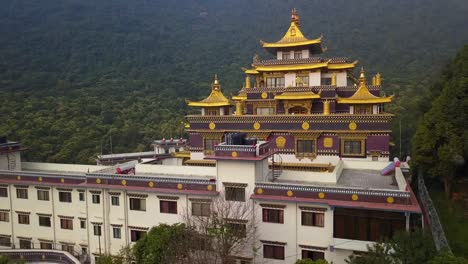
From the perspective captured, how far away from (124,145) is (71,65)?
34867 mm

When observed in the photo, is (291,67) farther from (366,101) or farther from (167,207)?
(167,207)

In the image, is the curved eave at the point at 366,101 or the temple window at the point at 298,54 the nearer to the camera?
the curved eave at the point at 366,101

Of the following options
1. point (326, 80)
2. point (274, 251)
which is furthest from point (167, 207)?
point (326, 80)

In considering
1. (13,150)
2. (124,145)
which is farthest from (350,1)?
(13,150)

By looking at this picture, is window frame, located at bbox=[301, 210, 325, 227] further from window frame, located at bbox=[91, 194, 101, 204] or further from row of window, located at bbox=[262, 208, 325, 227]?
window frame, located at bbox=[91, 194, 101, 204]

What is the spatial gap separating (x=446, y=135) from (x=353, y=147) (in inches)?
215

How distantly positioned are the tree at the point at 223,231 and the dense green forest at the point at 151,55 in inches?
880

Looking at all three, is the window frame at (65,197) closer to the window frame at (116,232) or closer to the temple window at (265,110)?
the window frame at (116,232)

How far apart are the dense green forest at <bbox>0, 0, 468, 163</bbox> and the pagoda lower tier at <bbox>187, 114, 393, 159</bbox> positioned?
11492mm

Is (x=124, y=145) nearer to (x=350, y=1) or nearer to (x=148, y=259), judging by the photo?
(x=148, y=259)

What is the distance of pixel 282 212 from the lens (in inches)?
696

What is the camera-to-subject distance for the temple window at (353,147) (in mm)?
24109

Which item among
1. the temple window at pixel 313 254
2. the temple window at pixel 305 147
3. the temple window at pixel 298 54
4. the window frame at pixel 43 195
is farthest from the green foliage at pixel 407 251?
the temple window at pixel 298 54

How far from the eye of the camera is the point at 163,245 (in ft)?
52.6
